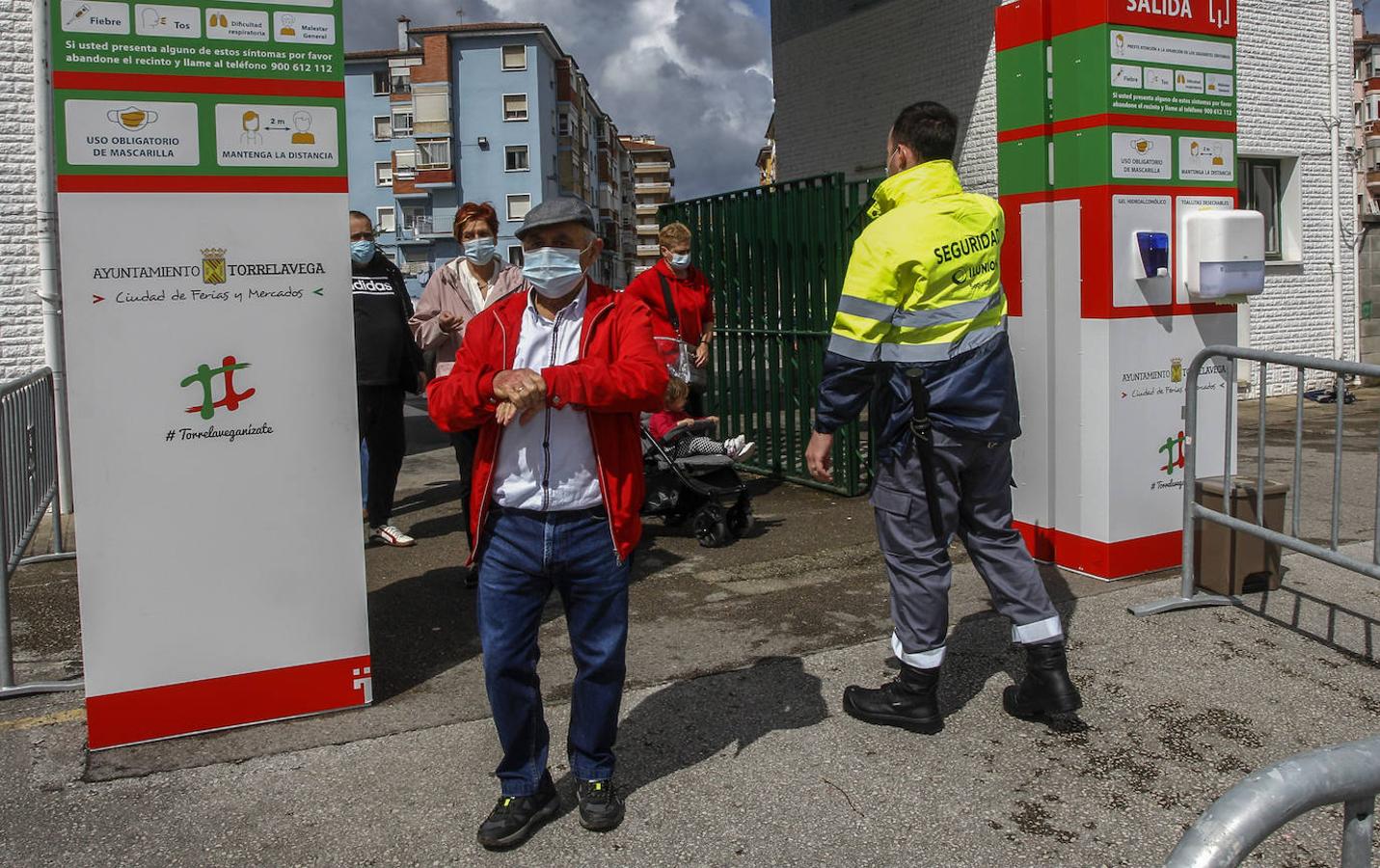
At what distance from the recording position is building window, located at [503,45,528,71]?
6981 cm

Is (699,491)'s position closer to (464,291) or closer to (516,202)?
(464,291)

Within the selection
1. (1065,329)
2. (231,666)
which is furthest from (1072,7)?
(231,666)

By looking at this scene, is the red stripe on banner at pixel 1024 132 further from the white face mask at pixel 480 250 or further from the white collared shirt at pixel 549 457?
the white collared shirt at pixel 549 457

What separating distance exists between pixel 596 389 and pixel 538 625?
749 millimetres

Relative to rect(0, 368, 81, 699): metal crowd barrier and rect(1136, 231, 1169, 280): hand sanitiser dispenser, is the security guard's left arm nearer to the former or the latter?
rect(1136, 231, 1169, 280): hand sanitiser dispenser

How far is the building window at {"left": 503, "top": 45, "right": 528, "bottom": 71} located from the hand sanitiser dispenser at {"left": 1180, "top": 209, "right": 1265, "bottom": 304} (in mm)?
68680

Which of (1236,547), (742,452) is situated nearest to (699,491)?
(742,452)

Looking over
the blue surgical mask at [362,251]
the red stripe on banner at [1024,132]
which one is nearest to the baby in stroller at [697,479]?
the blue surgical mask at [362,251]

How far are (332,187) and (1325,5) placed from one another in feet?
51.6

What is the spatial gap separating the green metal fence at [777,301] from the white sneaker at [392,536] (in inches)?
126

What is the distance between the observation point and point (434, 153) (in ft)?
226

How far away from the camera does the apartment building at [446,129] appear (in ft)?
226

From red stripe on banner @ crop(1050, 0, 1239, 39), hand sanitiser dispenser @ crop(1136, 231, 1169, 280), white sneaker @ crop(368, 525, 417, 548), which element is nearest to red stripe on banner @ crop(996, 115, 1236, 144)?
red stripe on banner @ crop(1050, 0, 1239, 39)

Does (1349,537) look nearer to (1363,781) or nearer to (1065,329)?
(1065,329)
